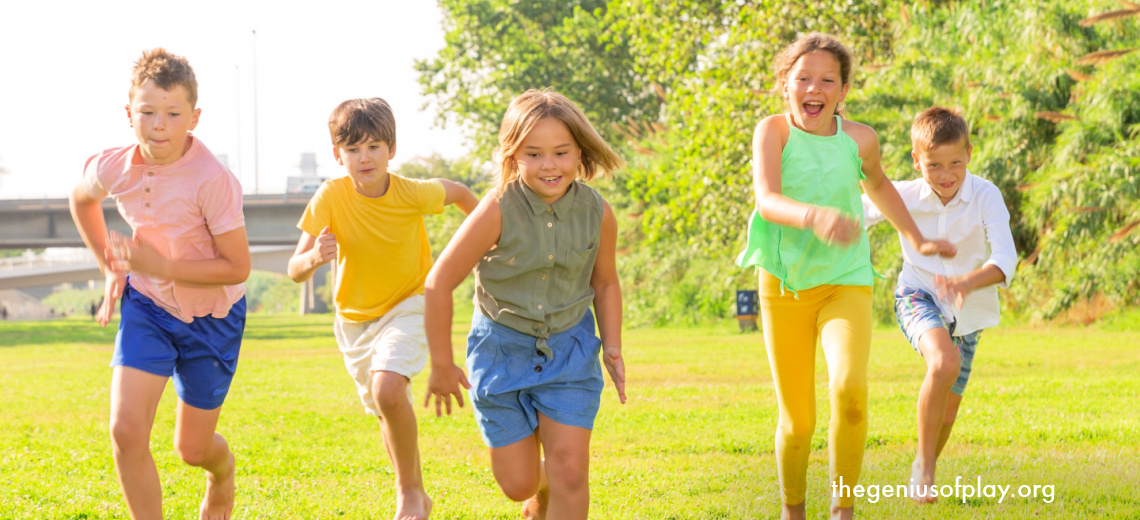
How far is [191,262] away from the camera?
408 centimetres

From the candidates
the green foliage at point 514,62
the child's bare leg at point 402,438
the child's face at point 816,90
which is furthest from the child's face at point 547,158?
the green foliage at point 514,62

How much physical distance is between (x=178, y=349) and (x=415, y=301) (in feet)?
3.48

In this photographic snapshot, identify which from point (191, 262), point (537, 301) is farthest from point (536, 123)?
point (191, 262)

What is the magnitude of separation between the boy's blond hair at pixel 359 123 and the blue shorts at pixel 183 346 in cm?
86

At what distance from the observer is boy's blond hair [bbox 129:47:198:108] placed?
414 cm

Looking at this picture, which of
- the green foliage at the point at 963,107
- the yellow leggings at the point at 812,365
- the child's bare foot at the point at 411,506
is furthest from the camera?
the green foliage at the point at 963,107

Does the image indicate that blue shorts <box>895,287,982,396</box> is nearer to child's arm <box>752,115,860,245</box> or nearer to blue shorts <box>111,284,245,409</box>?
child's arm <box>752,115,860,245</box>

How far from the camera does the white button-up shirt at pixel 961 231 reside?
5062 mm

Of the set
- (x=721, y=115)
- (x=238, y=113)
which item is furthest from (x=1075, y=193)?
(x=238, y=113)

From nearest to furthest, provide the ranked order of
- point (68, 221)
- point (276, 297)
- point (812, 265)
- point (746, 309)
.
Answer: point (812, 265), point (746, 309), point (68, 221), point (276, 297)

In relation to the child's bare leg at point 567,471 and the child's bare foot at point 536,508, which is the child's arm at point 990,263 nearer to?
the child's bare leg at point 567,471

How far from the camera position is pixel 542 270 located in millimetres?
3945

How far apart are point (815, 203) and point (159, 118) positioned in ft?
8.50

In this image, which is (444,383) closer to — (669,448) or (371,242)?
(371,242)
